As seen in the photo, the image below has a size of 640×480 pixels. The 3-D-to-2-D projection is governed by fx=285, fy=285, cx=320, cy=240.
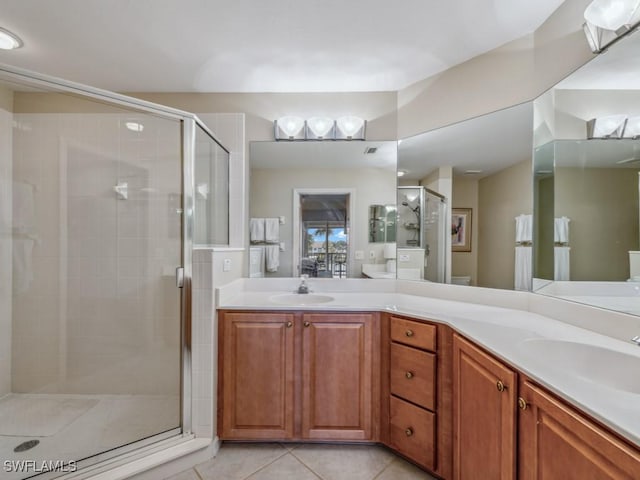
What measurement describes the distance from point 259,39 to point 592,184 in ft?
6.09

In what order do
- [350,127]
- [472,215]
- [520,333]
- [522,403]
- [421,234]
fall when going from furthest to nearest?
[350,127]
[421,234]
[472,215]
[520,333]
[522,403]

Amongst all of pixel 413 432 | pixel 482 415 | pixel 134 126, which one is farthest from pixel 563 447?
pixel 134 126

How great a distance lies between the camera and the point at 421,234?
2027mm

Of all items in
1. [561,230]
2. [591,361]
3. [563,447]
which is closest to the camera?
[563,447]

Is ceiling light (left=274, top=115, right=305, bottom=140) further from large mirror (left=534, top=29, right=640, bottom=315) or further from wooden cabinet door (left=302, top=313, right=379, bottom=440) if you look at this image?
large mirror (left=534, top=29, right=640, bottom=315)

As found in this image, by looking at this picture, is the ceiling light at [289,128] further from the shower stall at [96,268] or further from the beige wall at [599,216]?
the beige wall at [599,216]

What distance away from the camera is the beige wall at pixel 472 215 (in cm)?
182

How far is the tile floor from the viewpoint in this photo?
1.50 meters

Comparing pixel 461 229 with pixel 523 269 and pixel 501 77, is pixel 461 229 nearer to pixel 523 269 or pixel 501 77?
pixel 523 269

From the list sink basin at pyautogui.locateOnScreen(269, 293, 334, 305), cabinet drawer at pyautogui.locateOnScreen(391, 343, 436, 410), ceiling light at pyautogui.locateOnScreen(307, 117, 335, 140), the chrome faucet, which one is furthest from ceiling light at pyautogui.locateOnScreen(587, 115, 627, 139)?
the chrome faucet

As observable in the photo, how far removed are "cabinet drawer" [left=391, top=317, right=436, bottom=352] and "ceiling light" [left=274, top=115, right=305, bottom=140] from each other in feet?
4.88

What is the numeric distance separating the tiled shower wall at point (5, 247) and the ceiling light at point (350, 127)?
6.50 ft

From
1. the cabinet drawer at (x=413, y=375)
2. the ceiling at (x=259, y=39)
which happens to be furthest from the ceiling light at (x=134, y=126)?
the cabinet drawer at (x=413, y=375)

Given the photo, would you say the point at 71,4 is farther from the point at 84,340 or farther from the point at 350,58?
the point at 84,340
